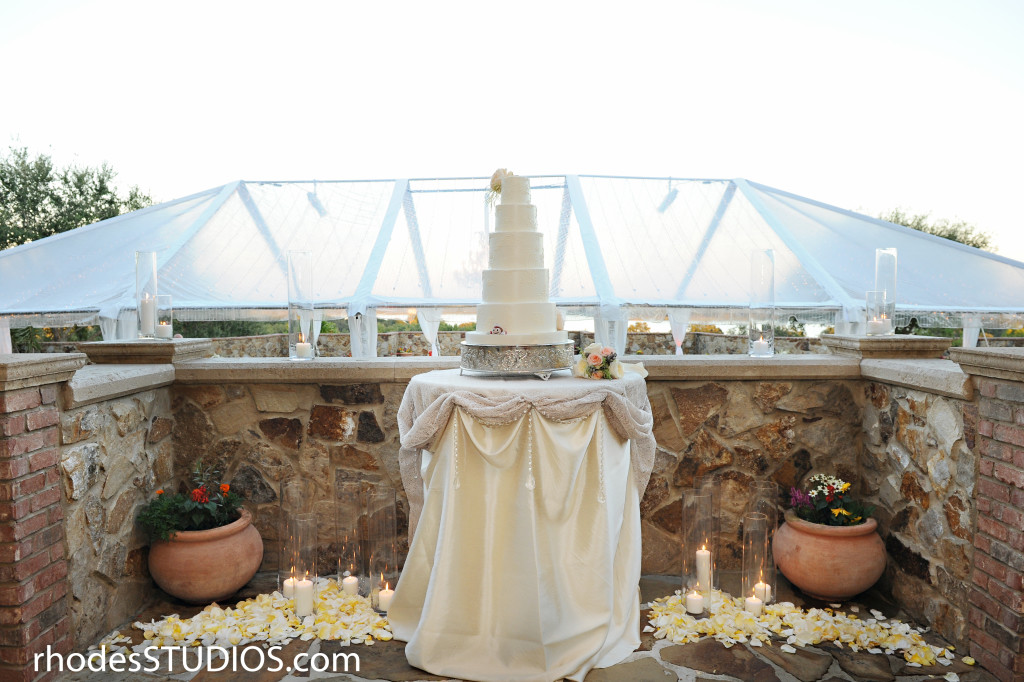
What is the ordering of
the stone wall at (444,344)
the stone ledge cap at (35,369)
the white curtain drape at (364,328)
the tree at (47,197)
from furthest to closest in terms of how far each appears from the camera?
the tree at (47,197) → the stone wall at (444,344) → the white curtain drape at (364,328) → the stone ledge cap at (35,369)

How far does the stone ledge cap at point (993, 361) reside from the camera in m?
2.33

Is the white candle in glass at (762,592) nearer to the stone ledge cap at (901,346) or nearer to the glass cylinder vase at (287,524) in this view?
the stone ledge cap at (901,346)

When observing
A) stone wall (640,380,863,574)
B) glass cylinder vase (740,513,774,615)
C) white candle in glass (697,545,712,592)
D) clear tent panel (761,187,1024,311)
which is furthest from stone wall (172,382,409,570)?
clear tent panel (761,187,1024,311)

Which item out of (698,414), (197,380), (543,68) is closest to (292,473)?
(197,380)

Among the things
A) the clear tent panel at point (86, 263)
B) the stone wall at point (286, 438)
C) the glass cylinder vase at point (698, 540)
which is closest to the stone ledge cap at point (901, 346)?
the glass cylinder vase at point (698, 540)

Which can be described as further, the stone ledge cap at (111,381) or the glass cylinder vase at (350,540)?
the glass cylinder vase at (350,540)

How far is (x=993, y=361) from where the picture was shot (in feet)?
8.05

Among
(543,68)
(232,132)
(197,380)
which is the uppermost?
(543,68)

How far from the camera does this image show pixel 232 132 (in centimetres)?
1056

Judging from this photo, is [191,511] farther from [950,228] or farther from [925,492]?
[950,228]

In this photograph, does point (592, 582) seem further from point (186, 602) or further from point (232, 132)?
point (232, 132)

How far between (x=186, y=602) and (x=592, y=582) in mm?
2047

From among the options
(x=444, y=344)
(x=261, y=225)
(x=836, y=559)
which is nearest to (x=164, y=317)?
(x=836, y=559)

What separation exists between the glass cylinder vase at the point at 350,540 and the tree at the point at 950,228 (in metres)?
13.9
